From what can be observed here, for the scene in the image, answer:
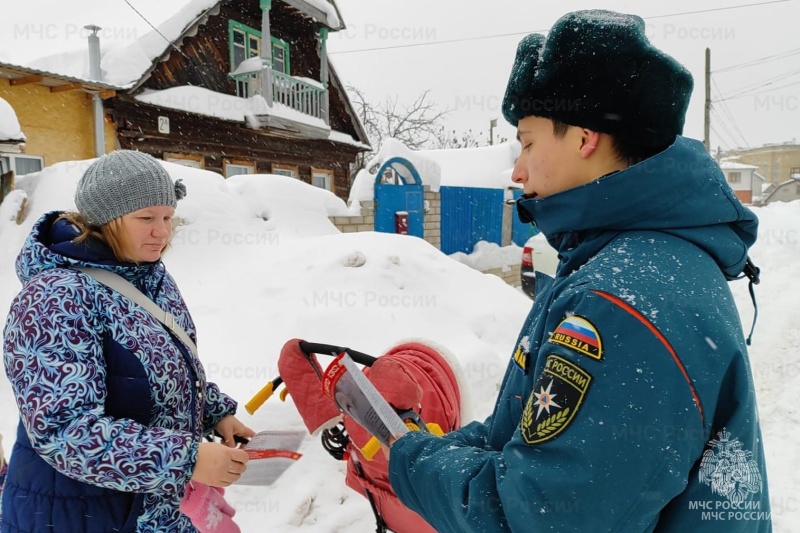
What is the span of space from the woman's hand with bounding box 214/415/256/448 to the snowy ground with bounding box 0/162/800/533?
1018 millimetres

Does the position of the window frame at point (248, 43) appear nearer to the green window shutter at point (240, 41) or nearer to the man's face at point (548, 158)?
the green window shutter at point (240, 41)

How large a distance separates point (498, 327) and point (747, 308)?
559cm

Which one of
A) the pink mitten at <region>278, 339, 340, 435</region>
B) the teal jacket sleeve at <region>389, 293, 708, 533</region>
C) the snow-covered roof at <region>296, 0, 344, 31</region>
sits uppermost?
the snow-covered roof at <region>296, 0, 344, 31</region>

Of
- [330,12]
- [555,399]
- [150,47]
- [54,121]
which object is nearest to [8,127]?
[54,121]

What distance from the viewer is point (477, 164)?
19.1m

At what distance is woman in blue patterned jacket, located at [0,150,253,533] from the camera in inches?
53.9

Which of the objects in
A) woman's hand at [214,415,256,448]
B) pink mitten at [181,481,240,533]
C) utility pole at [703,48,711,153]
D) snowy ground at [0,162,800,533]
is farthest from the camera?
utility pole at [703,48,711,153]

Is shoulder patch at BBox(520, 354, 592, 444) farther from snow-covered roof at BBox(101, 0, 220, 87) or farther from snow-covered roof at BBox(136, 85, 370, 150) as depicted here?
snow-covered roof at BBox(136, 85, 370, 150)

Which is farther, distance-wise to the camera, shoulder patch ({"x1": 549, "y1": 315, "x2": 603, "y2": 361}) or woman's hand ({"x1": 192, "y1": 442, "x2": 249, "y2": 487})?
woman's hand ({"x1": 192, "y1": 442, "x2": 249, "y2": 487})

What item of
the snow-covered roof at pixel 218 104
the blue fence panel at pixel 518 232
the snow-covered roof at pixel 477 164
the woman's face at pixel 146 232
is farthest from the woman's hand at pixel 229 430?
the snow-covered roof at pixel 477 164

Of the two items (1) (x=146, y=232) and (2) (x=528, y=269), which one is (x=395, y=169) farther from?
(1) (x=146, y=232)

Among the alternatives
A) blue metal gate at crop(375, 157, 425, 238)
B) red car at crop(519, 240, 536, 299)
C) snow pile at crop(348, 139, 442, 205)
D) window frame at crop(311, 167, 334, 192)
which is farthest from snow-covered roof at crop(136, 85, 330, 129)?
red car at crop(519, 240, 536, 299)

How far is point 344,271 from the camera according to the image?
17.9 feet

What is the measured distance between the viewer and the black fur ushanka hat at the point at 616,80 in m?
1.02
